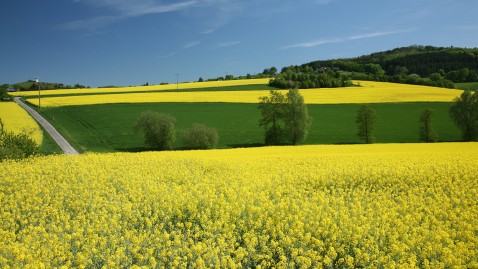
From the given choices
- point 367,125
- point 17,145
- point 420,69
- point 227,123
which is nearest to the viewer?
point 17,145

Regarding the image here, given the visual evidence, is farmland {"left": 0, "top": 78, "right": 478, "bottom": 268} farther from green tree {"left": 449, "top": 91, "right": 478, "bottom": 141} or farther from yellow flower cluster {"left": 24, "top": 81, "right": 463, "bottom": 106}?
yellow flower cluster {"left": 24, "top": 81, "right": 463, "bottom": 106}

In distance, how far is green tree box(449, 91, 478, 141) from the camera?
167ft

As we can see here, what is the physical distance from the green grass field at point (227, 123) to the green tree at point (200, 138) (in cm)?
208

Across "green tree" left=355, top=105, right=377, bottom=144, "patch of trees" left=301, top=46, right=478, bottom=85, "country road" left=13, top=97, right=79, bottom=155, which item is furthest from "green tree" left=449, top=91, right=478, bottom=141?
"patch of trees" left=301, top=46, right=478, bottom=85

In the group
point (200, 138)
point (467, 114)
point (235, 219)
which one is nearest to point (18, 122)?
point (200, 138)

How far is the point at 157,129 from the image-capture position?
152 feet

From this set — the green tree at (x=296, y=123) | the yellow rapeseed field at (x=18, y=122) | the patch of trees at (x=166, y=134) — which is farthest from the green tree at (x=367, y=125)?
the yellow rapeseed field at (x=18, y=122)

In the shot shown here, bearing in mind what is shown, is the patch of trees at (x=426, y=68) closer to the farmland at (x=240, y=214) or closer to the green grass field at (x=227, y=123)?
the green grass field at (x=227, y=123)

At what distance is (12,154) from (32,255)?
670 inches

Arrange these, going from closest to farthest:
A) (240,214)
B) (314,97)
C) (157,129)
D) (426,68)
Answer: (240,214)
(157,129)
(314,97)
(426,68)

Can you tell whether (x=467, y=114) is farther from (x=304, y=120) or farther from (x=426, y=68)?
(x=426, y=68)

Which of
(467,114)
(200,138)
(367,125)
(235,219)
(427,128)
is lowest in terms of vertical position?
(235,219)

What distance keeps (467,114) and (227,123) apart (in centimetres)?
3336

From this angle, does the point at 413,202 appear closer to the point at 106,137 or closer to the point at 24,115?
the point at 106,137
